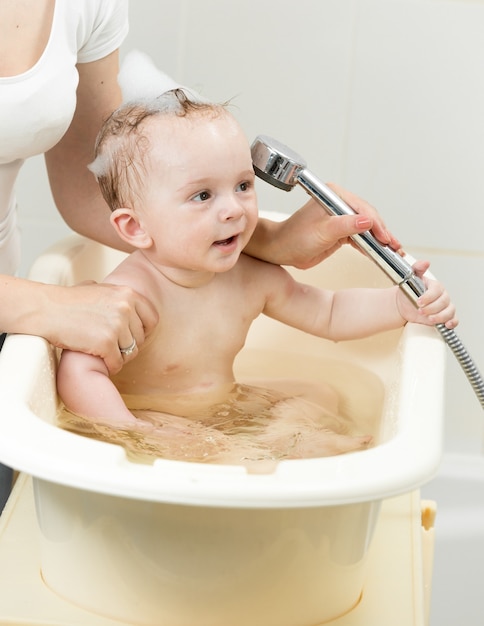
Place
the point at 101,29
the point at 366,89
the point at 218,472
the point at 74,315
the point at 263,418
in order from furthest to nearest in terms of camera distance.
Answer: the point at 366,89 → the point at 101,29 → the point at 263,418 → the point at 74,315 → the point at 218,472

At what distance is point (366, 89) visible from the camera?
1.77 meters

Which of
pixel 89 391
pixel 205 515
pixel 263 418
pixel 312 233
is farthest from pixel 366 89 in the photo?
pixel 205 515

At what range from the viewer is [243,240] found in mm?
1180

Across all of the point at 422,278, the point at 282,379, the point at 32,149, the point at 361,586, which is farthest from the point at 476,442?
the point at 32,149

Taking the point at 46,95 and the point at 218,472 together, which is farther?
the point at 46,95

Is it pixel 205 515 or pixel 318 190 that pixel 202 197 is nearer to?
pixel 318 190

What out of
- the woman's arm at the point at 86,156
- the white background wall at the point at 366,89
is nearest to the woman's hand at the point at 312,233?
the woman's arm at the point at 86,156

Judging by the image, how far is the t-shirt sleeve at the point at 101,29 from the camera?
124cm

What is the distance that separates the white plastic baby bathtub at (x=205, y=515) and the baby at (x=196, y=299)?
0.10 meters

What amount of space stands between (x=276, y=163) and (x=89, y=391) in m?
0.33

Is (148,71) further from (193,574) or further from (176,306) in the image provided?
(193,574)

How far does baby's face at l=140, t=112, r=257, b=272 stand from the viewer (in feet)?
3.70

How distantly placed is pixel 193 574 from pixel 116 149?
1.72 feet

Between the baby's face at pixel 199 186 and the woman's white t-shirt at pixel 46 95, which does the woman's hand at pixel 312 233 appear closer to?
the baby's face at pixel 199 186
